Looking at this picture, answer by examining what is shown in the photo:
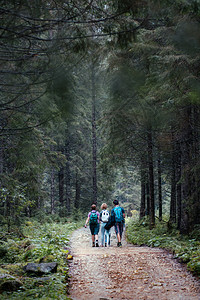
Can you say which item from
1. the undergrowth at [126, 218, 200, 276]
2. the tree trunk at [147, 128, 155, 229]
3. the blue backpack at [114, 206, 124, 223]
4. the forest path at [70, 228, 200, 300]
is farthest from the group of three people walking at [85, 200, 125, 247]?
the tree trunk at [147, 128, 155, 229]

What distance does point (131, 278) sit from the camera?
6082 mm

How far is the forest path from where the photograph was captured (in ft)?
17.0

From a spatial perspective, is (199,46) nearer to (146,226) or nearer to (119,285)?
(119,285)

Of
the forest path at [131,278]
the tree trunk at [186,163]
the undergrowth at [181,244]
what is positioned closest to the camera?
the forest path at [131,278]

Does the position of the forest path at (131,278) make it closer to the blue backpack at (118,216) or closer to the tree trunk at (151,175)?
the blue backpack at (118,216)

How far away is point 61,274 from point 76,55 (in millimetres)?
4714

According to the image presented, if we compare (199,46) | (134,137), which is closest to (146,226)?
(134,137)

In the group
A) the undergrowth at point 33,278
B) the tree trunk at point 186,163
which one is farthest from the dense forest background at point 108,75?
the undergrowth at point 33,278

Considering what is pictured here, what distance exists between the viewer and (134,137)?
45.6 ft

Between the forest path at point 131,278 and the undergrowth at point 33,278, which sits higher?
Answer: the undergrowth at point 33,278

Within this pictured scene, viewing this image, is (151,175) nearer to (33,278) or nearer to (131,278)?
(131,278)

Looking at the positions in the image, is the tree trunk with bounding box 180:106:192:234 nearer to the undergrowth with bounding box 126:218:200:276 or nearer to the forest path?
the undergrowth with bounding box 126:218:200:276

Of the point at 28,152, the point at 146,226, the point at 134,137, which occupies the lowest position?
the point at 146,226

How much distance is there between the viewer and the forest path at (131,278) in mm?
5168
